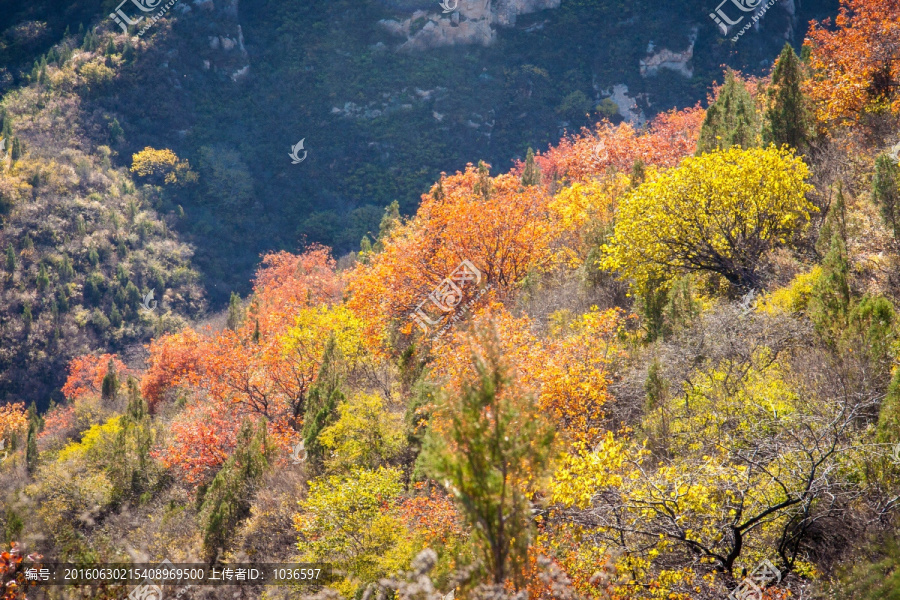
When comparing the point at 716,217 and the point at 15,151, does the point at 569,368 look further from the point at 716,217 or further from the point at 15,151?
the point at 15,151

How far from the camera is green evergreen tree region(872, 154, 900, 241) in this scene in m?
11.6

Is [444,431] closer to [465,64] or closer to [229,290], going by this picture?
[229,290]

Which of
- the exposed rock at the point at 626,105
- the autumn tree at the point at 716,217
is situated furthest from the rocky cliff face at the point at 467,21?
the autumn tree at the point at 716,217

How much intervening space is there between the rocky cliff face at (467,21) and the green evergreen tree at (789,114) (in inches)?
3581

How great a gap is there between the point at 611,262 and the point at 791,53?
9.50 metres

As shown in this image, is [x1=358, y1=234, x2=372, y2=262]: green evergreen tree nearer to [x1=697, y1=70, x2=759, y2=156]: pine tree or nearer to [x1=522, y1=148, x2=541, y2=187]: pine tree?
[x1=522, y1=148, x2=541, y2=187]: pine tree

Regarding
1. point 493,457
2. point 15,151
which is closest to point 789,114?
point 493,457

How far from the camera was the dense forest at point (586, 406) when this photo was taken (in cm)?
652

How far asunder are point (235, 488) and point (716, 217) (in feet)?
47.9

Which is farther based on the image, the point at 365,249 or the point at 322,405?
the point at 365,249

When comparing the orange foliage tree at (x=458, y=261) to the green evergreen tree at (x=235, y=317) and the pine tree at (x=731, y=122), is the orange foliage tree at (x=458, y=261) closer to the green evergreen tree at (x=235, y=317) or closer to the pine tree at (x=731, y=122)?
the pine tree at (x=731, y=122)

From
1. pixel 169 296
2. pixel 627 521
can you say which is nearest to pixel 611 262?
pixel 627 521

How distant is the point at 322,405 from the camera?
17.2m

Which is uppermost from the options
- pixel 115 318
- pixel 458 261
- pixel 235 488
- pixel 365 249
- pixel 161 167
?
pixel 161 167
